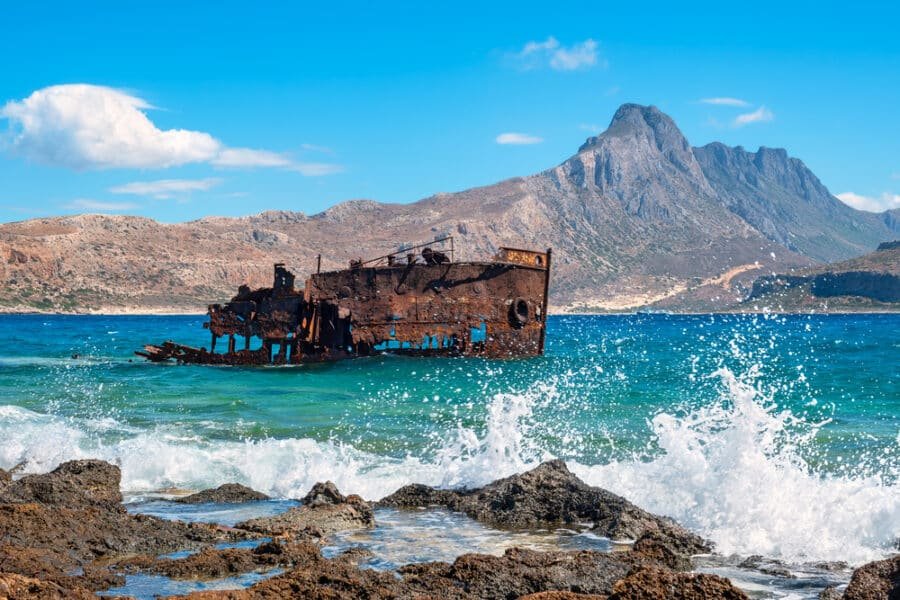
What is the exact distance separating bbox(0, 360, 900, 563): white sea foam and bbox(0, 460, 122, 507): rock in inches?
46.5

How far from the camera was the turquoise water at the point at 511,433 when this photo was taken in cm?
923

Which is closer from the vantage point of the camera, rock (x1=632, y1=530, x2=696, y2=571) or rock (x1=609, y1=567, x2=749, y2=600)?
rock (x1=609, y1=567, x2=749, y2=600)

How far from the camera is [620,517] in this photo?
840cm

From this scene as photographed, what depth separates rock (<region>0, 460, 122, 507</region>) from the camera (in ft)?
29.1

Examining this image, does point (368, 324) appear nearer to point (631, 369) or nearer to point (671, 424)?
point (631, 369)

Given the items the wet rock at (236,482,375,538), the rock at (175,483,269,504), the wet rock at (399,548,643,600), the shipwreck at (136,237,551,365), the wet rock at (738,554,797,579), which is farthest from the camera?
the shipwreck at (136,237,551,365)

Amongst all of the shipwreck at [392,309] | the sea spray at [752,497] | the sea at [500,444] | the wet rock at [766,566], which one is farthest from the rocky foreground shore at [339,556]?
the shipwreck at [392,309]

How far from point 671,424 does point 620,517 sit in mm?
3790

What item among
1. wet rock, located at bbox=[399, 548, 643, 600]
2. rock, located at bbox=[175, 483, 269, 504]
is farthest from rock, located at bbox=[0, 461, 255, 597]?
wet rock, located at bbox=[399, 548, 643, 600]

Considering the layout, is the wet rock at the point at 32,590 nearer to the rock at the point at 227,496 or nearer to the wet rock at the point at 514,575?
the wet rock at the point at 514,575

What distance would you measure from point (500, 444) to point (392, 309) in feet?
57.3

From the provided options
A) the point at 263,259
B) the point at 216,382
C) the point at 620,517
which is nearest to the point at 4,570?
the point at 620,517

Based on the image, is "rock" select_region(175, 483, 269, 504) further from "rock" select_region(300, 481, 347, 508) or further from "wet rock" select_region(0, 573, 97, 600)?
"wet rock" select_region(0, 573, 97, 600)

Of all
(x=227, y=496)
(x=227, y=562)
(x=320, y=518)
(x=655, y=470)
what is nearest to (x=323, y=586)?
(x=227, y=562)
